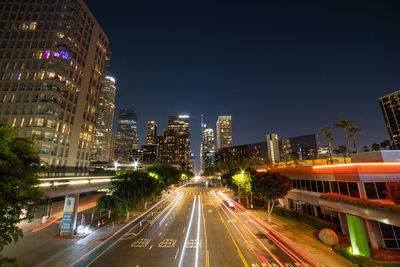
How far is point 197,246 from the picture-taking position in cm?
2112

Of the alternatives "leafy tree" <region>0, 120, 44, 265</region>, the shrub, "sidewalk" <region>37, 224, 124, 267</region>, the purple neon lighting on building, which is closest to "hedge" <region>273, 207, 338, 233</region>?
the shrub

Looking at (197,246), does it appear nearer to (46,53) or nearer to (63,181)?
(63,181)

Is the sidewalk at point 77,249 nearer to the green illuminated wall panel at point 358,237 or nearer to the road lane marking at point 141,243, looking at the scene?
the road lane marking at point 141,243

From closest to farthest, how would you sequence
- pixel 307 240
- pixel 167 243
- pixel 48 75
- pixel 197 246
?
pixel 197 246 → pixel 167 243 → pixel 307 240 → pixel 48 75

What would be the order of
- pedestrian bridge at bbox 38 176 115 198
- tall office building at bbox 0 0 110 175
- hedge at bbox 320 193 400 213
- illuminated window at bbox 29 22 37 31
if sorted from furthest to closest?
1. illuminated window at bbox 29 22 37 31
2. tall office building at bbox 0 0 110 175
3. pedestrian bridge at bbox 38 176 115 198
4. hedge at bbox 320 193 400 213

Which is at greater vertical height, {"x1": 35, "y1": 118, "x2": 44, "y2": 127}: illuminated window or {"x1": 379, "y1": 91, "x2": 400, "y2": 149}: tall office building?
{"x1": 379, "y1": 91, "x2": 400, "y2": 149}: tall office building

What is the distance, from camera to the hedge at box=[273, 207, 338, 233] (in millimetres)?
→ 25831

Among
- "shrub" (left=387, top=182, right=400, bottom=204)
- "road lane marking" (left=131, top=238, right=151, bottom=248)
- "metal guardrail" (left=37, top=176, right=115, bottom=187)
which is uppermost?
"metal guardrail" (left=37, top=176, right=115, bottom=187)

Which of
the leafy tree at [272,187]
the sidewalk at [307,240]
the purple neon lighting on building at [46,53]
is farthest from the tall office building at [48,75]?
the sidewalk at [307,240]

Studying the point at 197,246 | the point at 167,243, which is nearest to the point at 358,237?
the point at 197,246

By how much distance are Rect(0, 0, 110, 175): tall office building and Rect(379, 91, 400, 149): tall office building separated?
213m

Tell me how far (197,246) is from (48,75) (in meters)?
71.1

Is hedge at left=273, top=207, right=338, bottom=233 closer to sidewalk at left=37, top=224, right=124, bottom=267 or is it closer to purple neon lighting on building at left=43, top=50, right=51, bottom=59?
sidewalk at left=37, top=224, right=124, bottom=267

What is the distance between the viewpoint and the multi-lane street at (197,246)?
57.6 ft
